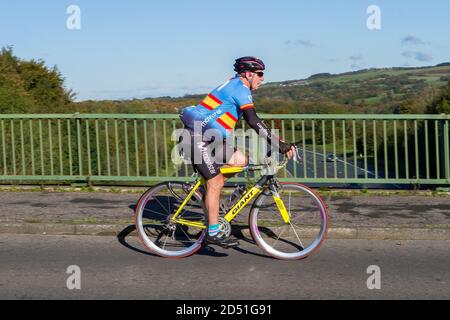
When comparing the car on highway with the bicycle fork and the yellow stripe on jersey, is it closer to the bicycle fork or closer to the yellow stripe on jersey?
the bicycle fork

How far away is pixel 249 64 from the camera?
6.53 meters

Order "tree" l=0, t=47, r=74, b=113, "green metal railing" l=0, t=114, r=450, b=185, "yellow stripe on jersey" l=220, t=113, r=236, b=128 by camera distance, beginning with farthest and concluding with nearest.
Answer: "tree" l=0, t=47, r=74, b=113
"green metal railing" l=0, t=114, r=450, b=185
"yellow stripe on jersey" l=220, t=113, r=236, b=128

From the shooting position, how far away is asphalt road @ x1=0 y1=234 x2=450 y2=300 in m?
5.61

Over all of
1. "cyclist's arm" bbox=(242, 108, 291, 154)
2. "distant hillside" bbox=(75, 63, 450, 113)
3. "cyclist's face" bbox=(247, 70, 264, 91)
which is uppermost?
"distant hillside" bbox=(75, 63, 450, 113)

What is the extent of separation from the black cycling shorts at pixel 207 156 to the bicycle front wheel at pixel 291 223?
56 cm

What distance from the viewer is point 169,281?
236 inches

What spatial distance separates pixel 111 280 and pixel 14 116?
6.04 meters

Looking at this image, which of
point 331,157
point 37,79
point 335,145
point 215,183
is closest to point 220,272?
point 215,183

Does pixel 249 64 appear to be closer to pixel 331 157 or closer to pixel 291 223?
pixel 291 223

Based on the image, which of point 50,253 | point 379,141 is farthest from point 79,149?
point 379,141

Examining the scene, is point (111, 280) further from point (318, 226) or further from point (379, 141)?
point (379, 141)

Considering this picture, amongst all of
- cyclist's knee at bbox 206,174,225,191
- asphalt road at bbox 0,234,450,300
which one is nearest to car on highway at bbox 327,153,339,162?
asphalt road at bbox 0,234,450,300

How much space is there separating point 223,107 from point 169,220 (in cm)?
136

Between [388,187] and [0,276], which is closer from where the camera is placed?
[0,276]
